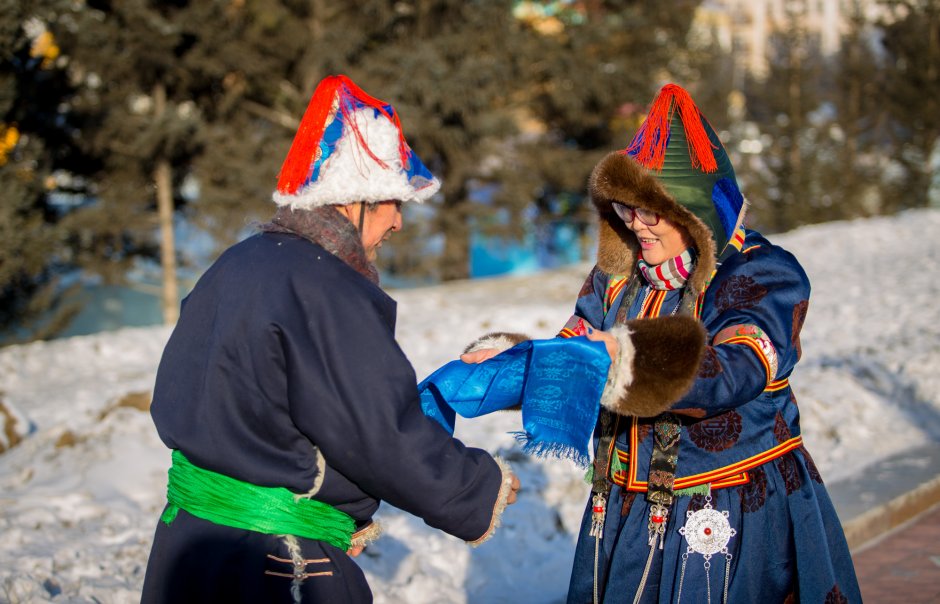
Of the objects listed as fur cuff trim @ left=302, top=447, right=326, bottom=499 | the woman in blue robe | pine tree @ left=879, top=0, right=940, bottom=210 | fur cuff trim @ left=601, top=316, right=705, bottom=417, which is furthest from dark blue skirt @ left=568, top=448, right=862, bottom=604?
pine tree @ left=879, top=0, right=940, bottom=210

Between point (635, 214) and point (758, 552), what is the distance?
1.05 metres

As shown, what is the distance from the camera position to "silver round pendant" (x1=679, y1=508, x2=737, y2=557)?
8.99ft

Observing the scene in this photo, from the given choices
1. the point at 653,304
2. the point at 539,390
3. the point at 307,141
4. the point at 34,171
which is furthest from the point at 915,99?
the point at 307,141

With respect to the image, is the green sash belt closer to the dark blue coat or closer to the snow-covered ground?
the dark blue coat

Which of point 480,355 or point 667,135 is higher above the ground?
point 667,135

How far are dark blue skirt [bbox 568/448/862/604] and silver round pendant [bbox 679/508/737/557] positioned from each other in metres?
0.02

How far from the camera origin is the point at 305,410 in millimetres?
2191

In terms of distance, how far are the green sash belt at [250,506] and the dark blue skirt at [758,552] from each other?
3.16 ft

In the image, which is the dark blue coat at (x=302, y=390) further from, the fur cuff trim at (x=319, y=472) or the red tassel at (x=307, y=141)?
the red tassel at (x=307, y=141)

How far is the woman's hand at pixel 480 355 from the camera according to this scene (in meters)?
2.95

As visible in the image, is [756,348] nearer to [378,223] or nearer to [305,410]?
[378,223]

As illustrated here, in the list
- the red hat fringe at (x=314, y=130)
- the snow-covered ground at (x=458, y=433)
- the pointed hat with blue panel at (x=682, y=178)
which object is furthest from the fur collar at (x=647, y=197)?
the snow-covered ground at (x=458, y=433)

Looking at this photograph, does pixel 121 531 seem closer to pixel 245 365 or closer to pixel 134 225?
pixel 245 365

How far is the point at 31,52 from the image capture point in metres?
12.7
